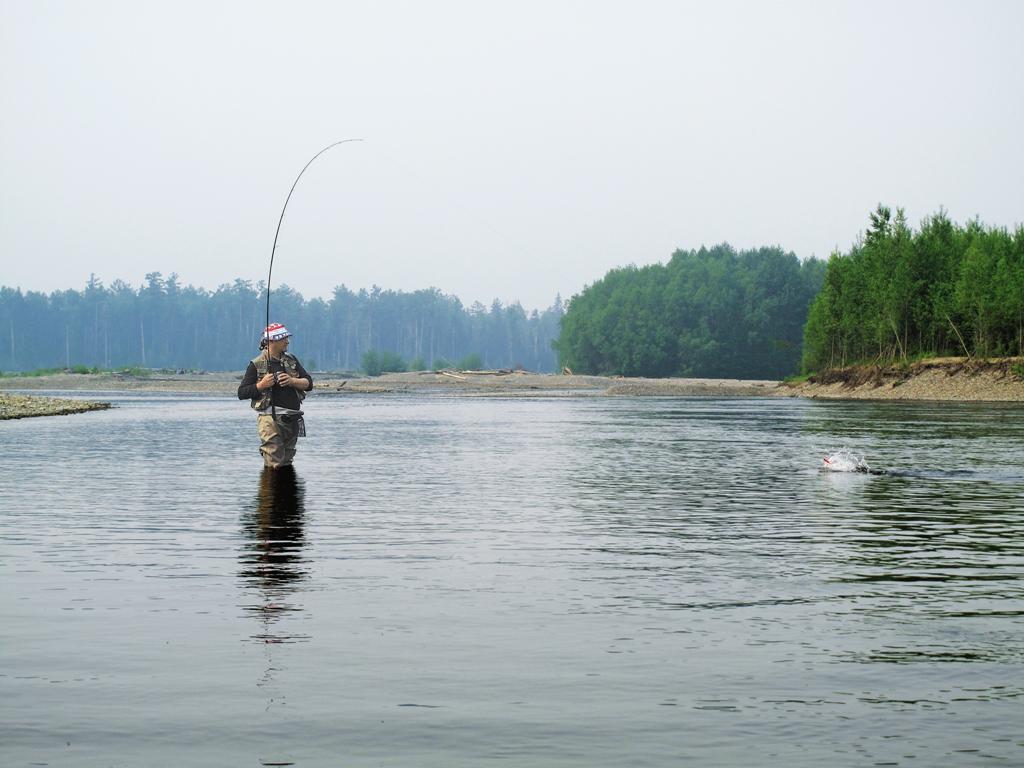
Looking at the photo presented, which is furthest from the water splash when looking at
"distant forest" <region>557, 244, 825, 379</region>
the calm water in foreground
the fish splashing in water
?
"distant forest" <region>557, 244, 825, 379</region>

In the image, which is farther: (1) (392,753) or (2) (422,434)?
(2) (422,434)

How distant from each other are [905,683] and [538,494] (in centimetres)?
1273

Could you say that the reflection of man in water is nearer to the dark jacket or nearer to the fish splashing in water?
the dark jacket

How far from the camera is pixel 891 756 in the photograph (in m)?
6.05

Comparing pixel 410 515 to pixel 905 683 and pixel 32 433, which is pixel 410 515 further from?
pixel 32 433

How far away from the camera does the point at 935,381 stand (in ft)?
270

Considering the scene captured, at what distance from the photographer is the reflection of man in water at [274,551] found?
32.5ft

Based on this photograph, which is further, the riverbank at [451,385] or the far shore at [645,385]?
the riverbank at [451,385]

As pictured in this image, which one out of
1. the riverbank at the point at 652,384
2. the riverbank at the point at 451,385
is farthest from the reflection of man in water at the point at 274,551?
the riverbank at the point at 451,385

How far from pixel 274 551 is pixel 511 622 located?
450 centimetres

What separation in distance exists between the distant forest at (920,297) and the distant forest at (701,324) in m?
45.9

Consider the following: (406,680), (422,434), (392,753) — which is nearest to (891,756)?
(392,753)

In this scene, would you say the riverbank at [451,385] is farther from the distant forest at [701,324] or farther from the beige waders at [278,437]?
the beige waders at [278,437]

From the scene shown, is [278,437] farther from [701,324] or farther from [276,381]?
[701,324]
